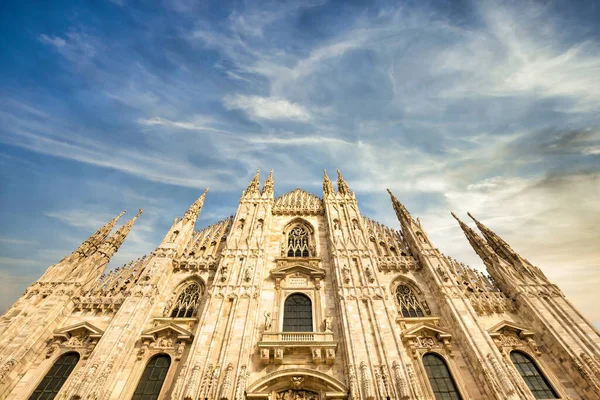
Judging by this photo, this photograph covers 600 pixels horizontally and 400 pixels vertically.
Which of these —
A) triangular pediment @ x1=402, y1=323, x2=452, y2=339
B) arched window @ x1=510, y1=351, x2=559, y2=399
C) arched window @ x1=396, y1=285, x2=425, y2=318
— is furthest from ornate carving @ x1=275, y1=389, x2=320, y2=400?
arched window @ x1=510, y1=351, x2=559, y2=399

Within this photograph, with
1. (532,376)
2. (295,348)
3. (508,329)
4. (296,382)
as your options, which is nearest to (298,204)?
(295,348)

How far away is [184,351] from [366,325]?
10.4 meters

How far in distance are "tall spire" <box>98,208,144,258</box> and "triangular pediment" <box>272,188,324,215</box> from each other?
12.7 meters

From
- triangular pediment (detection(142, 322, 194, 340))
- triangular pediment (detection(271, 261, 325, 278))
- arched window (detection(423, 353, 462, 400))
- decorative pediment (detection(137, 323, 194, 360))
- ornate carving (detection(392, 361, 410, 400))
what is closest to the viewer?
ornate carving (detection(392, 361, 410, 400))

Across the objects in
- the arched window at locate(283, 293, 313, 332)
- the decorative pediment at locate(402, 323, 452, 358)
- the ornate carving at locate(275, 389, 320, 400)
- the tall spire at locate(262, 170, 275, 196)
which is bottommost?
the ornate carving at locate(275, 389, 320, 400)

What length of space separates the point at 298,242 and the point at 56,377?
16.5 metres

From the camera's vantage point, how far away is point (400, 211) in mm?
25297

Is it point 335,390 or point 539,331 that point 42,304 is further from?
point 539,331

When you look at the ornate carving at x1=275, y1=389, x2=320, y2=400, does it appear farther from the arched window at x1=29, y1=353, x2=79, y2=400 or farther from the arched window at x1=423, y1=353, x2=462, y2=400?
the arched window at x1=29, y1=353, x2=79, y2=400

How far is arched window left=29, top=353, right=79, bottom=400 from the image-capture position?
552 inches

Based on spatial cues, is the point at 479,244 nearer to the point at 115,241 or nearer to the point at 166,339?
the point at 166,339

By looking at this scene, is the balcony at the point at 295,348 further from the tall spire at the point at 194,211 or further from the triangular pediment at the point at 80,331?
the tall spire at the point at 194,211

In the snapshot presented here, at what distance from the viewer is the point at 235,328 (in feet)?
50.9

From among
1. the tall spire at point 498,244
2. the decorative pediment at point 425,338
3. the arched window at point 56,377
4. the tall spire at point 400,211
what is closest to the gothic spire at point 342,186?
the tall spire at point 400,211
